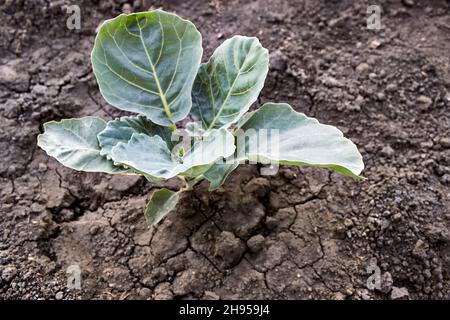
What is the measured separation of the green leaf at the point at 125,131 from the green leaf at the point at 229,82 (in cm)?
14

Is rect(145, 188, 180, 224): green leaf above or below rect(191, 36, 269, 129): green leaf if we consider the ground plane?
below

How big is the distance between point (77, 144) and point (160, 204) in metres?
0.37

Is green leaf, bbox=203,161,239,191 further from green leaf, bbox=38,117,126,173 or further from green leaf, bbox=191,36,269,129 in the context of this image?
Result: green leaf, bbox=38,117,126,173

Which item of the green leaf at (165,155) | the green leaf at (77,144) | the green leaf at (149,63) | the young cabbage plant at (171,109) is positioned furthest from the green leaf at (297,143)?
the green leaf at (77,144)

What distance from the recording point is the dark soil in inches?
78.6

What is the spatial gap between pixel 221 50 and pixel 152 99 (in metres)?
0.31

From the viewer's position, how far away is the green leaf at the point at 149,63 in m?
1.88

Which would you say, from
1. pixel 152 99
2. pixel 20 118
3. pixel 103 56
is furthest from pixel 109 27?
pixel 20 118

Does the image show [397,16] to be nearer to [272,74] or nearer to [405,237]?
[272,74]

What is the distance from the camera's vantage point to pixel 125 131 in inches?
75.0

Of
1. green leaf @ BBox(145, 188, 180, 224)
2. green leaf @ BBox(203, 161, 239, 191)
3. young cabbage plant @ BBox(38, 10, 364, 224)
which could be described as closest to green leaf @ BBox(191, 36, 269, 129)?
young cabbage plant @ BBox(38, 10, 364, 224)

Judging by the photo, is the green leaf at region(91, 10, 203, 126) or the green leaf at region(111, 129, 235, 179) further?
the green leaf at region(91, 10, 203, 126)

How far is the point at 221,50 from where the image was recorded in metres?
1.96

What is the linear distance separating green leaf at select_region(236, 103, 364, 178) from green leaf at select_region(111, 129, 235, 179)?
129 mm
